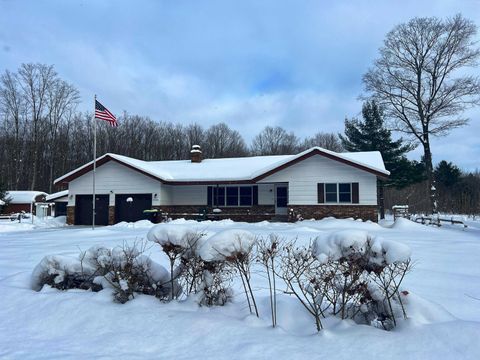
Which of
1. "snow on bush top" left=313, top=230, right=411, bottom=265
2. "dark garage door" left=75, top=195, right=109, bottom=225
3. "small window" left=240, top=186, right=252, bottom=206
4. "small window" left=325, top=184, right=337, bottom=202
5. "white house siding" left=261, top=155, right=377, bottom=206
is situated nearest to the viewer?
"snow on bush top" left=313, top=230, right=411, bottom=265

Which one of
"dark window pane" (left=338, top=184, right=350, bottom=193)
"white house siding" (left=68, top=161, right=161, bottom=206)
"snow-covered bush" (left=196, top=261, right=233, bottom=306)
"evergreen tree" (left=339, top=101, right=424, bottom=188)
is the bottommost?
"snow-covered bush" (left=196, top=261, right=233, bottom=306)

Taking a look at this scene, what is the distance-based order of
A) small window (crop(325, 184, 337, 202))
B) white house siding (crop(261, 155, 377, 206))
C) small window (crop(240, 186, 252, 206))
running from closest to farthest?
white house siding (crop(261, 155, 377, 206)) < small window (crop(325, 184, 337, 202)) < small window (crop(240, 186, 252, 206))

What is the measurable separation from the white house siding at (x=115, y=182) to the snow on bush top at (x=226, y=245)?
18.5 meters

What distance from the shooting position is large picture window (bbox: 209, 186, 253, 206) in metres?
22.8

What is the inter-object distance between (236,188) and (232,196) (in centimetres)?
59

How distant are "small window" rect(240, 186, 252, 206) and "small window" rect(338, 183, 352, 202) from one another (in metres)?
5.67

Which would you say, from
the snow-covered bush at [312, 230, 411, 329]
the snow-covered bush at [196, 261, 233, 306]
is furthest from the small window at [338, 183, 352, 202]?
the snow-covered bush at [196, 261, 233, 306]

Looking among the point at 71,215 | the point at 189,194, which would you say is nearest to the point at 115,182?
the point at 71,215

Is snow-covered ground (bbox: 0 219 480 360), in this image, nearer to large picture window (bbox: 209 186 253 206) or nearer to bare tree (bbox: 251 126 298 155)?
large picture window (bbox: 209 186 253 206)

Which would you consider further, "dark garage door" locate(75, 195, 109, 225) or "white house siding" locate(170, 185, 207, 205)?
"dark garage door" locate(75, 195, 109, 225)

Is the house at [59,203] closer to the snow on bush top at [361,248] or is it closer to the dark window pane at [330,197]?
the dark window pane at [330,197]

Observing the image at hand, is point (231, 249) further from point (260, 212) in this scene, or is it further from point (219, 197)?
point (219, 197)

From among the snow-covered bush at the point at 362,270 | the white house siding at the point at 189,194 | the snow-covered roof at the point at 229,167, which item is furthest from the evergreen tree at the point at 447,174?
the snow-covered bush at the point at 362,270

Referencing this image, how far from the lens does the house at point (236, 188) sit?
19797mm
